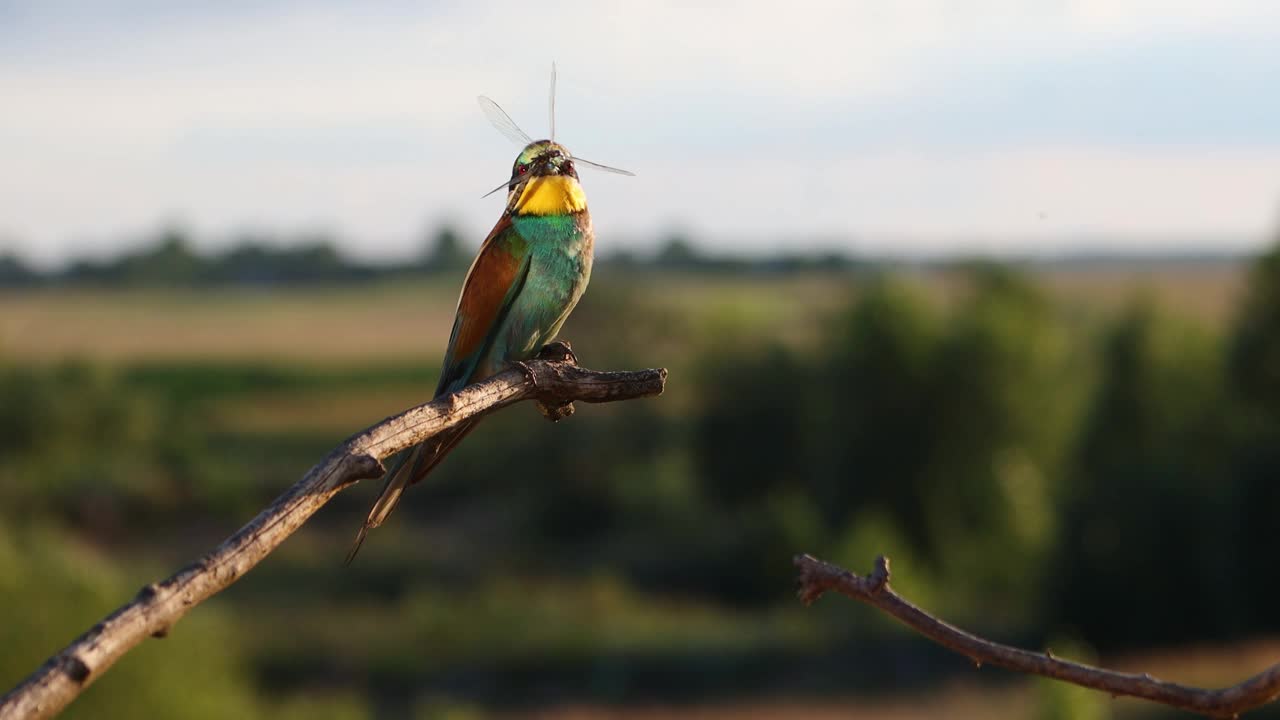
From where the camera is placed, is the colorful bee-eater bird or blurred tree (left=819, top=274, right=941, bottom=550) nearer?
the colorful bee-eater bird

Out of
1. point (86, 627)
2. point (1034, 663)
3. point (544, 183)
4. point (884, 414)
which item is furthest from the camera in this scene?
point (884, 414)

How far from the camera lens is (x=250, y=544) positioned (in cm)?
Result: 260

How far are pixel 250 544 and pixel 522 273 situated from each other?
242cm

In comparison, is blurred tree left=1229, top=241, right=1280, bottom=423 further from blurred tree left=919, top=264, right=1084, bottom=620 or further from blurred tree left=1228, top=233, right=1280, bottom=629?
blurred tree left=919, top=264, right=1084, bottom=620

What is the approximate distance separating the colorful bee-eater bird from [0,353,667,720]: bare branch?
0.83m

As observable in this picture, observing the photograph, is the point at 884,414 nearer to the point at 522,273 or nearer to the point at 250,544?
the point at 522,273

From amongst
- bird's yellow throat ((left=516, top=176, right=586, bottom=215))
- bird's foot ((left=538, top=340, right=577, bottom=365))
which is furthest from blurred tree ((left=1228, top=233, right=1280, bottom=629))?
bird's yellow throat ((left=516, top=176, right=586, bottom=215))

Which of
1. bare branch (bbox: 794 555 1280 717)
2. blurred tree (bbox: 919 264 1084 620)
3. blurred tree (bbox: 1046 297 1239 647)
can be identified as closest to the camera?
bare branch (bbox: 794 555 1280 717)

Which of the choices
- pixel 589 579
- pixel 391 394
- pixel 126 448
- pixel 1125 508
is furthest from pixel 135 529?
pixel 1125 508

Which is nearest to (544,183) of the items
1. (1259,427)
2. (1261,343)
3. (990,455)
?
(1259,427)

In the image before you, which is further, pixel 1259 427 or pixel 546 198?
pixel 1259 427

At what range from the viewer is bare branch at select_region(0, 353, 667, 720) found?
2.20 m

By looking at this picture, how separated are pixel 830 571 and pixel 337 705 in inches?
1388

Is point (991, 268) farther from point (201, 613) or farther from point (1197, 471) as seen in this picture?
point (201, 613)
